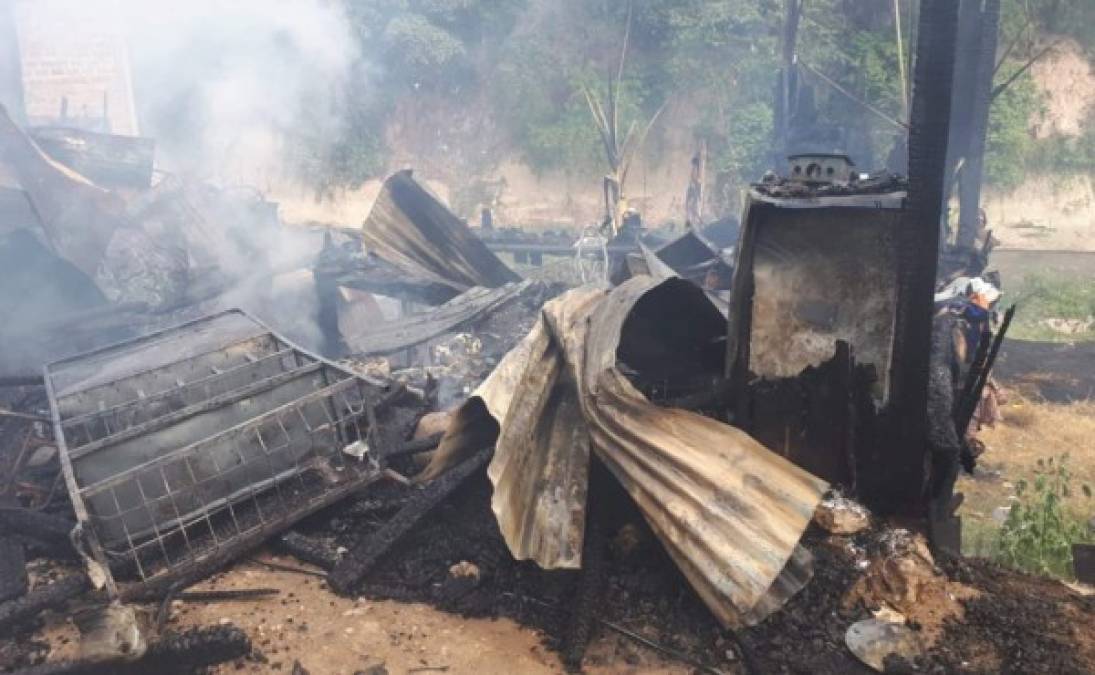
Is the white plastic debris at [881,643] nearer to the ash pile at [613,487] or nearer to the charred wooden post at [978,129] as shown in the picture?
the ash pile at [613,487]

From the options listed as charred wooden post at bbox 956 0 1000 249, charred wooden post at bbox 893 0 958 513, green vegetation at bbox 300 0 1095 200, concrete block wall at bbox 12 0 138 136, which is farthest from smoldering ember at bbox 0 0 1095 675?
concrete block wall at bbox 12 0 138 136

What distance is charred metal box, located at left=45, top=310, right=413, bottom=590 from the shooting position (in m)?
5.67

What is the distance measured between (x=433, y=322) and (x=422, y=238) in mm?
1487

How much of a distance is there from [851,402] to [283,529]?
14.1 ft

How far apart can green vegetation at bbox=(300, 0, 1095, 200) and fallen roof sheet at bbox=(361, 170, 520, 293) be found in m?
13.0

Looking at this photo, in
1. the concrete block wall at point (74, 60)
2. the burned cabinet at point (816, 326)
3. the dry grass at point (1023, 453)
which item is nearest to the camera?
the burned cabinet at point (816, 326)

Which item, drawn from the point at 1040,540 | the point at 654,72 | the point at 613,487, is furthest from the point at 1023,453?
the point at 654,72

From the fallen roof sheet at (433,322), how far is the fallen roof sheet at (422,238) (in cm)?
52

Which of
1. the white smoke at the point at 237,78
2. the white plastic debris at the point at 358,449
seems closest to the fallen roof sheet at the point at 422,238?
the white plastic debris at the point at 358,449

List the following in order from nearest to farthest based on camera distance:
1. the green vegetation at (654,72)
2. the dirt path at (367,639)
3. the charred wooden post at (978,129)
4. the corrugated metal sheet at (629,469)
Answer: the corrugated metal sheet at (629,469)
the dirt path at (367,639)
the charred wooden post at (978,129)
the green vegetation at (654,72)

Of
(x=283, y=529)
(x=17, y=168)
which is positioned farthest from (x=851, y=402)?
(x=17, y=168)

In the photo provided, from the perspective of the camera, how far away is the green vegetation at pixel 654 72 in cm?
2208

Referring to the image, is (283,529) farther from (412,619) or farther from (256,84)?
(256,84)

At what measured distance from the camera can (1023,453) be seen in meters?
9.21
